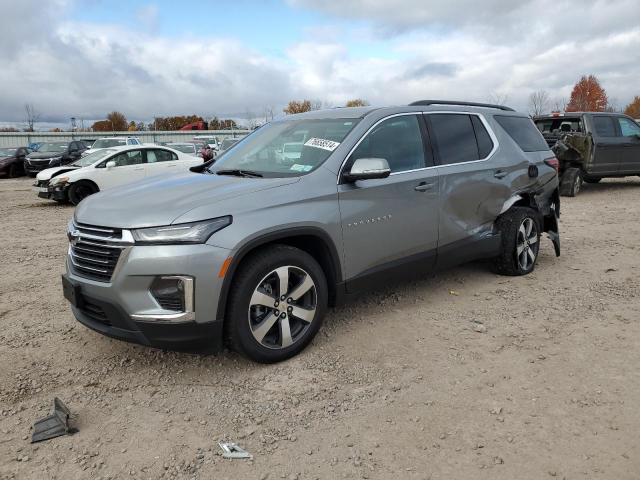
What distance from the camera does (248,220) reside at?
10.8ft

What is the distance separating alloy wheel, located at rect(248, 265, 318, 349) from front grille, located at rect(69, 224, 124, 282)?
0.88 metres

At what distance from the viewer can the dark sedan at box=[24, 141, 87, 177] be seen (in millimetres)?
22438

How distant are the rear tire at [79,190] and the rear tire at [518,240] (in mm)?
10148

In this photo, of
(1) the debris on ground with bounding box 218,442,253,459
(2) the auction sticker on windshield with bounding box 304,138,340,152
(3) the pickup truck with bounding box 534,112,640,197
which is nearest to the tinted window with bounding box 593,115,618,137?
(3) the pickup truck with bounding box 534,112,640,197

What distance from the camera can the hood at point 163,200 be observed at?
10.5 ft

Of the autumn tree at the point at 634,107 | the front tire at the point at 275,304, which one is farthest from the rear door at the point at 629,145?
the autumn tree at the point at 634,107

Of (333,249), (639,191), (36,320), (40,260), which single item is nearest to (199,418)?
(333,249)

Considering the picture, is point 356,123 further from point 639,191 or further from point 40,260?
point 639,191

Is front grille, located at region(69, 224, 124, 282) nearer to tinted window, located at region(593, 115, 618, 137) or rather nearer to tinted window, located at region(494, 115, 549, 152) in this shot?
tinted window, located at region(494, 115, 549, 152)

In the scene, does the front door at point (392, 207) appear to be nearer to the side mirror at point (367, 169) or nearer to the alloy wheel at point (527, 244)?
the side mirror at point (367, 169)

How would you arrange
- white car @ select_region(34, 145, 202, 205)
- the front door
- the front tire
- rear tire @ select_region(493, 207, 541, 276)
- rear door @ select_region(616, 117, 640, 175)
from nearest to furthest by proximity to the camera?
the front tire → the front door → rear tire @ select_region(493, 207, 541, 276) → white car @ select_region(34, 145, 202, 205) → rear door @ select_region(616, 117, 640, 175)

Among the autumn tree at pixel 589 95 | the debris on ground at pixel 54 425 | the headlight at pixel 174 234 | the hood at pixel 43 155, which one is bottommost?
the debris on ground at pixel 54 425

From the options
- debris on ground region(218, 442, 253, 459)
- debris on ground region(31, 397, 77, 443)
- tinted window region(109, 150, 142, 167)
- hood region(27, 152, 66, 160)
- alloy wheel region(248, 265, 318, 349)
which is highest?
hood region(27, 152, 66, 160)

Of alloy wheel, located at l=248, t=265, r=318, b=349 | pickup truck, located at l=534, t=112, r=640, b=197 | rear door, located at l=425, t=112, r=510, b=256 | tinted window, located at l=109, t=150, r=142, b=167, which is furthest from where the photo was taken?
tinted window, located at l=109, t=150, r=142, b=167
